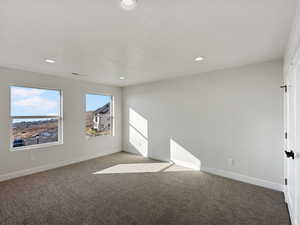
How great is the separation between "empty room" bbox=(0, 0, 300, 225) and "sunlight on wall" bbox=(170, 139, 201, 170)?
3 cm

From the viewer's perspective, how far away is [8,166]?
3295 mm

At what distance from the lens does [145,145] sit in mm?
5035

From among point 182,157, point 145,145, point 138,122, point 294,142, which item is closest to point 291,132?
point 294,142

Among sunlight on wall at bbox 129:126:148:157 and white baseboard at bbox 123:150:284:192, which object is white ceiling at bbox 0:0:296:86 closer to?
white baseboard at bbox 123:150:284:192

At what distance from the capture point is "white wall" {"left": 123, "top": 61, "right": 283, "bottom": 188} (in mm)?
2836

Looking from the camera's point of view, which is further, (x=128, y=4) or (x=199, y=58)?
(x=199, y=58)

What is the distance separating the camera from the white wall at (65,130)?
3.26m

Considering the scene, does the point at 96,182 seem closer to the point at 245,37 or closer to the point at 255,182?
the point at 255,182

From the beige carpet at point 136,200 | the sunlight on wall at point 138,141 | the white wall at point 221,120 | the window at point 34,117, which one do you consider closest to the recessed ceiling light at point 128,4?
the beige carpet at point 136,200

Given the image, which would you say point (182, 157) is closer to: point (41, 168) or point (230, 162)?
point (230, 162)

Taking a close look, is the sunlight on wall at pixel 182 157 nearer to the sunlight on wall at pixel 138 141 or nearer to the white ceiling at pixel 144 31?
the sunlight on wall at pixel 138 141

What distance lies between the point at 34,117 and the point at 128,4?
371cm

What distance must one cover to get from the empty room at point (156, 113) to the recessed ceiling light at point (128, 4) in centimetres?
1

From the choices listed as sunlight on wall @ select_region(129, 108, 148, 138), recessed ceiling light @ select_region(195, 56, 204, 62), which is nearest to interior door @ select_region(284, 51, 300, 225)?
recessed ceiling light @ select_region(195, 56, 204, 62)
